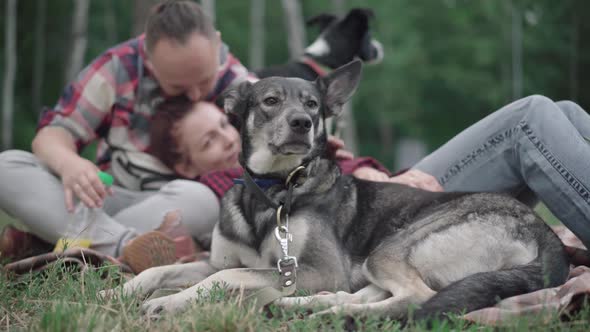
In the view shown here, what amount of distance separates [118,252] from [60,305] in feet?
5.62

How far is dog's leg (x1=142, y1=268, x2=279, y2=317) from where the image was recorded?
2828 millimetres

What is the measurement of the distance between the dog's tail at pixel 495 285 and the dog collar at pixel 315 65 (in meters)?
4.30

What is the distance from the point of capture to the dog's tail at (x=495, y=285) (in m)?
2.55

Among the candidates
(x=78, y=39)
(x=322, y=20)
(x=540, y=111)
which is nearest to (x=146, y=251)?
(x=540, y=111)

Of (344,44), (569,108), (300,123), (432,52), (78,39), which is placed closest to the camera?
(300,123)

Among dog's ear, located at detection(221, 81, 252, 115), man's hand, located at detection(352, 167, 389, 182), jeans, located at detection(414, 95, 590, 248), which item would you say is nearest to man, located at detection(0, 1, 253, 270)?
dog's ear, located at detection(221, 81, 252, 115)

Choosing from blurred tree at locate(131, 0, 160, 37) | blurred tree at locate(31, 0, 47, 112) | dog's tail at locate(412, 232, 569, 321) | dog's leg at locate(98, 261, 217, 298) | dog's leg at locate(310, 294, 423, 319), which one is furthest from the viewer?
blurred tree at locate(31, 0, 47, 112)

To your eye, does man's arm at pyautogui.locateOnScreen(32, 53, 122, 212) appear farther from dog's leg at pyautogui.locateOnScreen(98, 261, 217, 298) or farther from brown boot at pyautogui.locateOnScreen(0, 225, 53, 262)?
dog's leg at pyautogui.locateOnScreen(98, 261, 217, 298)

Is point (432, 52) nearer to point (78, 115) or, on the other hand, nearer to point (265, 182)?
point (78, 115)

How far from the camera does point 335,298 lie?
2908 millimetres

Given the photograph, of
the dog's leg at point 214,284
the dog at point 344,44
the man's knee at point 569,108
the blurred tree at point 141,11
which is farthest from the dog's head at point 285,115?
the blurred tree at point 141,11

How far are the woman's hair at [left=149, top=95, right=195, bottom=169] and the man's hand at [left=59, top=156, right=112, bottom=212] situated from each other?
2.25 ft

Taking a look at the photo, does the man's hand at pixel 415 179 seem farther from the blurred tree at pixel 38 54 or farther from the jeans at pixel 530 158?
the blurred tree at pixel 38 54

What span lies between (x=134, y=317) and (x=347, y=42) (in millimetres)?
5978
